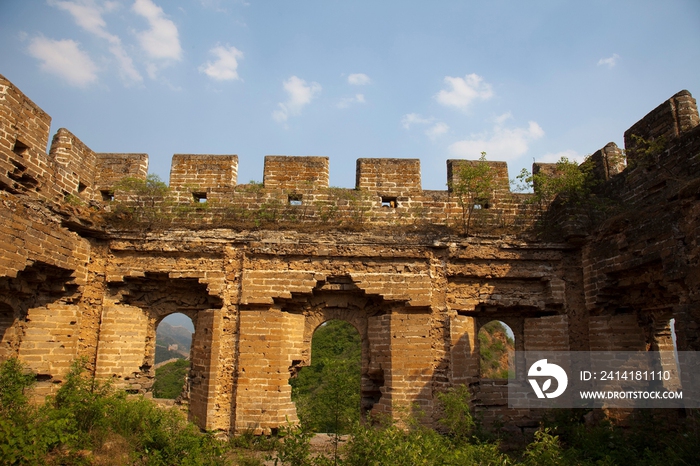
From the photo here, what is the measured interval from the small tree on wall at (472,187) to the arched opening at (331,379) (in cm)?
396

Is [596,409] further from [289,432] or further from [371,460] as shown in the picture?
[289,432]

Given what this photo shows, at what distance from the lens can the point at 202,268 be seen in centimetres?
920

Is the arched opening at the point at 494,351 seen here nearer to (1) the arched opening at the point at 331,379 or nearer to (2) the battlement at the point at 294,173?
(1) the arched opening at the point at 331,379

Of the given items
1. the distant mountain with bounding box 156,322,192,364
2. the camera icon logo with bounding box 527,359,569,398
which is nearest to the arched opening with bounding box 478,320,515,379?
the camera icon logo with bounding box 527,359,569,398

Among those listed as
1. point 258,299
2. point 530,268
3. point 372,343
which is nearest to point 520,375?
point 530,268

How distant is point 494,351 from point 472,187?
11.4m

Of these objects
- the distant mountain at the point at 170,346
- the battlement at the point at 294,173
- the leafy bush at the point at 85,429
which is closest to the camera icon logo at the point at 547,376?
the battlement at the point at 294,173

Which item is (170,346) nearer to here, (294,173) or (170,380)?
(170,380)

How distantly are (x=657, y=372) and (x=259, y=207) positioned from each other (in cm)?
786

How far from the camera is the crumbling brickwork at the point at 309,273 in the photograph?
8.20 m

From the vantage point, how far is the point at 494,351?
19.1m

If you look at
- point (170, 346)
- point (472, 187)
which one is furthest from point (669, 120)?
point (170, 346)

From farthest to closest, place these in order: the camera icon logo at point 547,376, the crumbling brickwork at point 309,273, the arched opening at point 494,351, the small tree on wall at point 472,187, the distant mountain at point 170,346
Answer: the distant mountain at point 170,346 < the arched opening at point 494,351 < the small tree on wall at point 472,187 < the camera icon logo at point 547,376 < the crumbling brickwork at point 309,273

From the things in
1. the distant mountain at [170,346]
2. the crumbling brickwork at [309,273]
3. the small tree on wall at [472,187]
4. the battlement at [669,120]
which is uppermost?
the battlement at [669,120]
